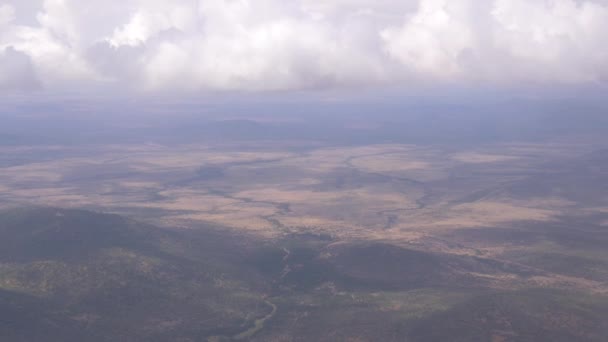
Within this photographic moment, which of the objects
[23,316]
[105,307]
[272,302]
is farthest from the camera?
[272,302]

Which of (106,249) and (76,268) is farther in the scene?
(106,249)

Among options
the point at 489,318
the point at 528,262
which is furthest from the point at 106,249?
the point at 528,262

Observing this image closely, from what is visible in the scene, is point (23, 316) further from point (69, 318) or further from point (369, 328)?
point (369, 328)

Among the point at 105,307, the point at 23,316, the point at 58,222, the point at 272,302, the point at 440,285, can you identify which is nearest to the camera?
the point at 23,316

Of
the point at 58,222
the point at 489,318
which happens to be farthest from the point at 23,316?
the point at 489,318

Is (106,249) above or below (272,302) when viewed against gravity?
above

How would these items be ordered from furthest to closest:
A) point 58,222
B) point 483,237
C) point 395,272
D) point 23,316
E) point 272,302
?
point 483,237, point 58,222, point 395,272, point 272,302, point 23,316

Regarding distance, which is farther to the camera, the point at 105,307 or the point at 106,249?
the point at 106,249

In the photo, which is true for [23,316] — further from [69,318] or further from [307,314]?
[307,314]

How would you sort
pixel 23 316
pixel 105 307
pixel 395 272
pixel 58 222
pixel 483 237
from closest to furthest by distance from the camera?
1. pixel 23 316
2. pixel 105 307
3. pixel 395 272
4. pixel 58 222
5. pixel 483 237
